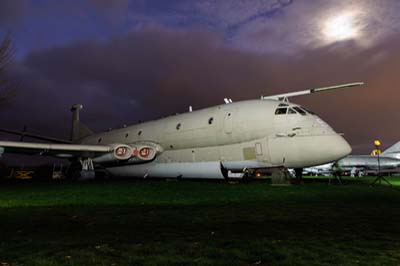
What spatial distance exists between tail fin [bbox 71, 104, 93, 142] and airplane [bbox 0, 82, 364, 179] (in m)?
12.3

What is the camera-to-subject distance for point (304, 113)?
16.0m

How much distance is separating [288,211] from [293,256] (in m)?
3.98

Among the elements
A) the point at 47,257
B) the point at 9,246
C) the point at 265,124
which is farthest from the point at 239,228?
the point at 265,124

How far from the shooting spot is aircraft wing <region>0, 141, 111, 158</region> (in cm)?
1920

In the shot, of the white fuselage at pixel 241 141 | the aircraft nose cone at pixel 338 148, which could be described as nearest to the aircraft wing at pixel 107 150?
the white fuselage at pixel 241 141

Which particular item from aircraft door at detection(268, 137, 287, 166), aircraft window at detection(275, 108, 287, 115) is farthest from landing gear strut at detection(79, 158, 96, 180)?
aircraft window at detection(275, 108, 287, 115)

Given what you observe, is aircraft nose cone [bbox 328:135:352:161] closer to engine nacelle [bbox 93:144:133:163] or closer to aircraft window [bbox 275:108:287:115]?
aircraft window [bbox 275:108:287:115]

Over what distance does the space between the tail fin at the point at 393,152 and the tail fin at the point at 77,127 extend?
156 ft

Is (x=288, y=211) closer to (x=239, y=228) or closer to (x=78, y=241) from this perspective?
(x=239, y=228)

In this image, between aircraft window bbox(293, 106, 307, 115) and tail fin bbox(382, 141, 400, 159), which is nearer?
aircraft window bbox(293, 106, 307, 115)

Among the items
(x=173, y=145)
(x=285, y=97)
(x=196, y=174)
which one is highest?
(x=285, y=97)

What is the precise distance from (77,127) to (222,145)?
954 inches

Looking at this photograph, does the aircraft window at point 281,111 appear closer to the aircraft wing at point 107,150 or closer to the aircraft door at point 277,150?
the aircraft door at point 277,150

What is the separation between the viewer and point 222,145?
17281 mm
